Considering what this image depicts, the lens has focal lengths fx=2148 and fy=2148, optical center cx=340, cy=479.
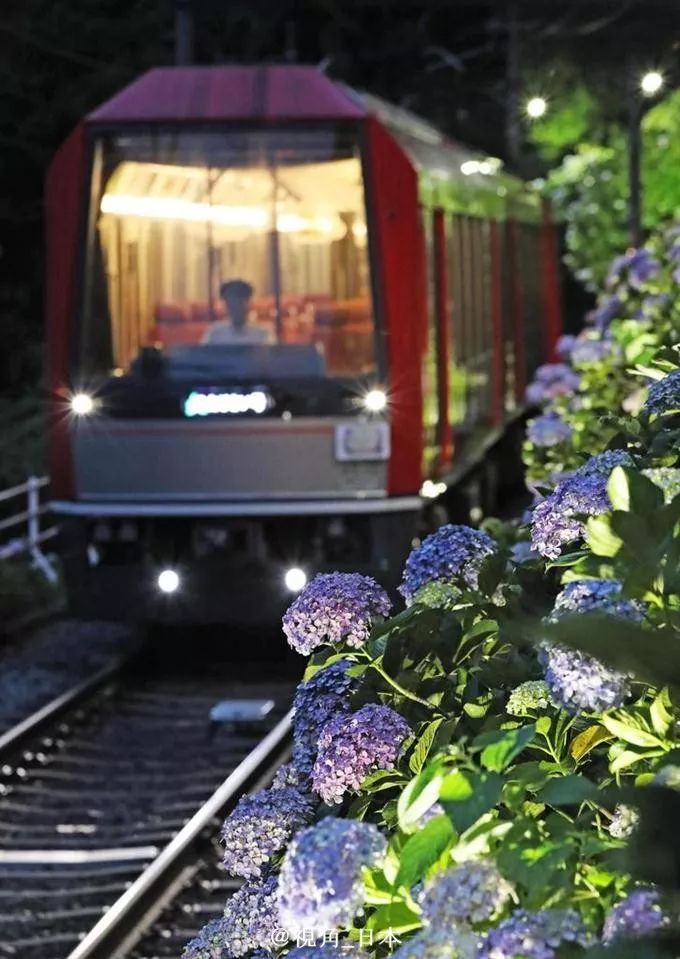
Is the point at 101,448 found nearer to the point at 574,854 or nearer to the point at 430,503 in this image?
the point at 430,503

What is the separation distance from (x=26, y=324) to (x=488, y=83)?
459 inches

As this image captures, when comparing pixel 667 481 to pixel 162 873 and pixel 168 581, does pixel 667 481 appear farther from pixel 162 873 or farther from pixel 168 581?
pixel 168 581

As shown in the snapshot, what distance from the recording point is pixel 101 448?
1167 centimetres

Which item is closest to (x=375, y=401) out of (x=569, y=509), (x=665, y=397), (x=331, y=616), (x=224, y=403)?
(x=224, y=403)

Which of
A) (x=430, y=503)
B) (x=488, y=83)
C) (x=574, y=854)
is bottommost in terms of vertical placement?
(x=430, y=503)

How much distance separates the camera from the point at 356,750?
8.95ft

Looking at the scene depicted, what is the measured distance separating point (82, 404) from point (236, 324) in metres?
0.94

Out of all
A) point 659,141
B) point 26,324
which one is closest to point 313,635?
point 26,324

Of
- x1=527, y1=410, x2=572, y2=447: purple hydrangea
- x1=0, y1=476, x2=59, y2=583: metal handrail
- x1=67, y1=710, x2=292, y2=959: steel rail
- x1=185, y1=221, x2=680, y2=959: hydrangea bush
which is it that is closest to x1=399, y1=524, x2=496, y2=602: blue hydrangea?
x1=185, y1=221, x2=680, y2=959: hydrangea bush

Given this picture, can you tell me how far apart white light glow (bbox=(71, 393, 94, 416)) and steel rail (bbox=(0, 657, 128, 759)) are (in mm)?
1397

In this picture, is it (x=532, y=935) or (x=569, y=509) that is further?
(x=569, y=509)

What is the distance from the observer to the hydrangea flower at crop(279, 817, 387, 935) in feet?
7.02

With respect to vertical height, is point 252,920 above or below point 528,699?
below

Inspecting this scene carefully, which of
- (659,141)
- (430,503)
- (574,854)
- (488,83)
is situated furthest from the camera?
(659,141)
